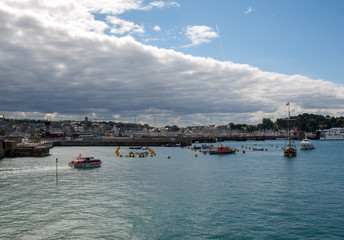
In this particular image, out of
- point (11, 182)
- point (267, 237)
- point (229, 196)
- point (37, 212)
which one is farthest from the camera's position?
point (11, 182)

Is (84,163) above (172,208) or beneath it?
above

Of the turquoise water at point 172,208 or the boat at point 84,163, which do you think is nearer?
the turquoise water at point 172,208

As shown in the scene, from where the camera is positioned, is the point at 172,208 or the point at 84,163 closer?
the point at 172,208

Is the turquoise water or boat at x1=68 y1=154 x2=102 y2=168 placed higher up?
boat at x1=68 y1=154 x2=102 y2=168

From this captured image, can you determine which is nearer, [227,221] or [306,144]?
[227,221]

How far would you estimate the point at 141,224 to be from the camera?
29094mm

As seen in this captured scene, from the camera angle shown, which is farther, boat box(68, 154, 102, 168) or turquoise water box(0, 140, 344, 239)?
boat box(68, 154, 102, 168)

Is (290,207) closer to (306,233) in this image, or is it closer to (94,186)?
(306,233)

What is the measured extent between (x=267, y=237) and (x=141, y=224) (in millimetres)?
11896

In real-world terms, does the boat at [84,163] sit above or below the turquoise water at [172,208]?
above

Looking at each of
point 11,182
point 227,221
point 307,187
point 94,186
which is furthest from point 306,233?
point 11,182

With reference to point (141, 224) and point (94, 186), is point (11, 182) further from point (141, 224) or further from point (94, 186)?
point (141, 224)

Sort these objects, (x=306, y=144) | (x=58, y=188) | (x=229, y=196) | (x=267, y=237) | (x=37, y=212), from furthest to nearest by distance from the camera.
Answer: (x=306, y=144)
(x=58, y=188)
(x=229, y=196)
(x=37, y=212)
(x=267, y=237)

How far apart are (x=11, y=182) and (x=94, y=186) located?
15711 millimetres
